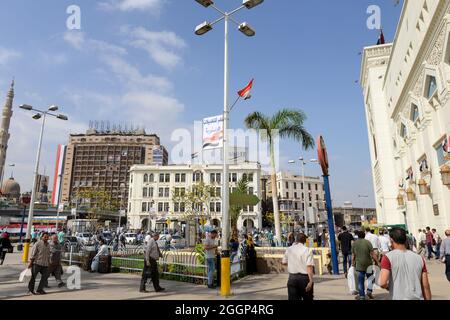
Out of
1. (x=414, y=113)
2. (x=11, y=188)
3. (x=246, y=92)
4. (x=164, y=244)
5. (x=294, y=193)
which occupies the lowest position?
(x=164, y=244)

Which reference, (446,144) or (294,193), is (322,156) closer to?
(446,144)

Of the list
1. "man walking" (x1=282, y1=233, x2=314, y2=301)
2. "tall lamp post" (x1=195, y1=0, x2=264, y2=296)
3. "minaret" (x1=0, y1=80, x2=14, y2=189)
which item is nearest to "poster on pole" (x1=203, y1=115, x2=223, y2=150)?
"tall lamp post" (x1=195, y1=0, x2=264, y2=296)

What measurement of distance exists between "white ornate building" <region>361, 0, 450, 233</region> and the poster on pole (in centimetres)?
1201

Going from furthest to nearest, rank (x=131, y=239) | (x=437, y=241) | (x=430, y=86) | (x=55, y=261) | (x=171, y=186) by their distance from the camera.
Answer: (x=171, y=186), (x=131, y=239), (x=430, y=86), (x=437, y=241), (x=55, y=261)

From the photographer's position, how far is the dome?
104 meters

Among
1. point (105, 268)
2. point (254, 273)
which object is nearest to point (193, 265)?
point (254, 273)

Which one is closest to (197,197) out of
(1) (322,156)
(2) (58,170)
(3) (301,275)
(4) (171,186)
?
(4) (171,186)

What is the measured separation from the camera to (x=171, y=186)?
235ft

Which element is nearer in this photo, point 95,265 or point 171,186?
point 95,265

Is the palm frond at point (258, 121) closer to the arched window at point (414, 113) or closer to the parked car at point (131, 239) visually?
the arched window at point (414, 113)

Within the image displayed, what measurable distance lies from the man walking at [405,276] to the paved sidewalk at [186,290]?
4.83 metres

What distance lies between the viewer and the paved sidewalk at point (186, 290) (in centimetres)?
838

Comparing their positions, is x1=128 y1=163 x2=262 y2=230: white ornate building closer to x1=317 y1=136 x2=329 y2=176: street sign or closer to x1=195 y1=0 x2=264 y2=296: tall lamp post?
x1=317 y1=136 x2=329 y2=176: street sign

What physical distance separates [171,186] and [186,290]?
208 ft
